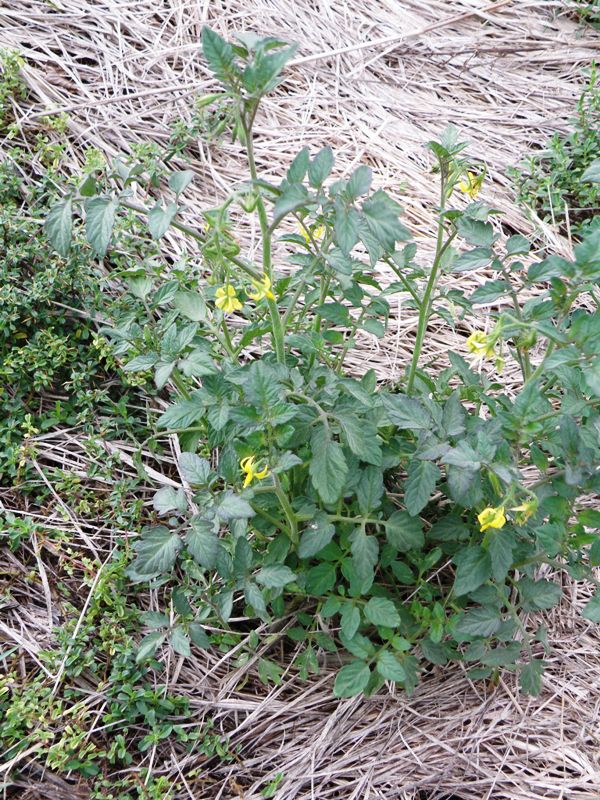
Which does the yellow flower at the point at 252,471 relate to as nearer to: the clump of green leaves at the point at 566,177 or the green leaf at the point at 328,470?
the green leaf at the point at 328,470

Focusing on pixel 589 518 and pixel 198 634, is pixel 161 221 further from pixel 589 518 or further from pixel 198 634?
pixel 589 518

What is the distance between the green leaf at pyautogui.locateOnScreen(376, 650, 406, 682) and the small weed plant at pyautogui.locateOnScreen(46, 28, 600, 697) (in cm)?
1

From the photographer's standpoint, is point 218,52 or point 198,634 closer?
point 218,52

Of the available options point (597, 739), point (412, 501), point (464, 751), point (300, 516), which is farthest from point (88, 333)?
point (597, 739)

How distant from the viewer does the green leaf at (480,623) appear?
5.29 ft

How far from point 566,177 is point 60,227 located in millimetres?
1930

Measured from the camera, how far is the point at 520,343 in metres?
1.49

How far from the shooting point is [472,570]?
1.58 m

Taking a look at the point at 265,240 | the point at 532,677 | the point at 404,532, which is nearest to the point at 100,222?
the point at 265,240

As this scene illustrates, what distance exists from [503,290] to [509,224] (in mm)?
1256

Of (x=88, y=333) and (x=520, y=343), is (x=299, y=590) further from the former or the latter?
(x=88, y=333)

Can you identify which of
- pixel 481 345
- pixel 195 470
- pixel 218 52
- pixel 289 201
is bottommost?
pixel 195 470

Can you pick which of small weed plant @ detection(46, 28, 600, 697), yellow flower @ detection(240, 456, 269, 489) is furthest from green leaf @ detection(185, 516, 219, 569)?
yellow flower @ detection(240, 456, 269, 489)

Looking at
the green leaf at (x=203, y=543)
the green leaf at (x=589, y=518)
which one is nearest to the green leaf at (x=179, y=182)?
the green leaf at (x=203, y=543)
